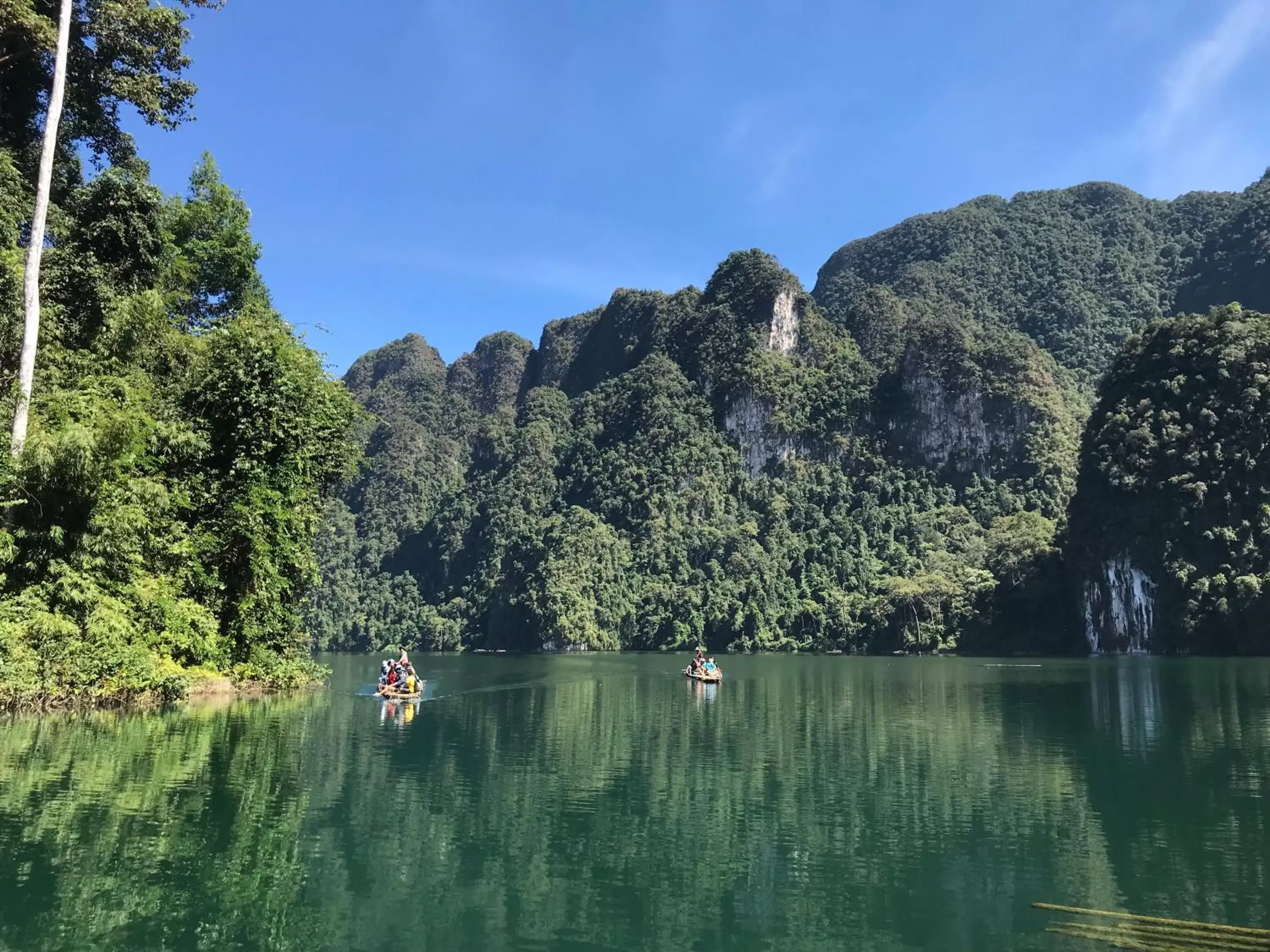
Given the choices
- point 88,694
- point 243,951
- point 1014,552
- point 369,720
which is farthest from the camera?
point 1014,552

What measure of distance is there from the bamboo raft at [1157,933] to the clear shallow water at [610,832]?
0.27 m

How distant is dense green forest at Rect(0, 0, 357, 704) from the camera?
1942 centimetres

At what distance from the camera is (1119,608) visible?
279 feet

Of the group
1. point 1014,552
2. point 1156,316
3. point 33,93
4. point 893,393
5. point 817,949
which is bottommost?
point 817,949

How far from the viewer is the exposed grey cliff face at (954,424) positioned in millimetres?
135500

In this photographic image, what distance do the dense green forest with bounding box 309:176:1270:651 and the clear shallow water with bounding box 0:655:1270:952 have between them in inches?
3071

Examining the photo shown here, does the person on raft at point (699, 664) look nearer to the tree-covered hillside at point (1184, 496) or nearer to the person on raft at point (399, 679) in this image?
the person on raft at point (399, 679)

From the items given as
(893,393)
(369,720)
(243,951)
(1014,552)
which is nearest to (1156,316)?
(893,393)

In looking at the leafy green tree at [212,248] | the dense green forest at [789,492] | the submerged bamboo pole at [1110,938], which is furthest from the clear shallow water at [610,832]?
Answer: the dense green forest at [789,492]

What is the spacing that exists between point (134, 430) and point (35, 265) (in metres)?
4.07

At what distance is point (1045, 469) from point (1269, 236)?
66.3 metres

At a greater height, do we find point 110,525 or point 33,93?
point 33,93

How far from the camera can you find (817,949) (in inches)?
302

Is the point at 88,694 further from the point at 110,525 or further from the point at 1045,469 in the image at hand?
the point at 1045,469
